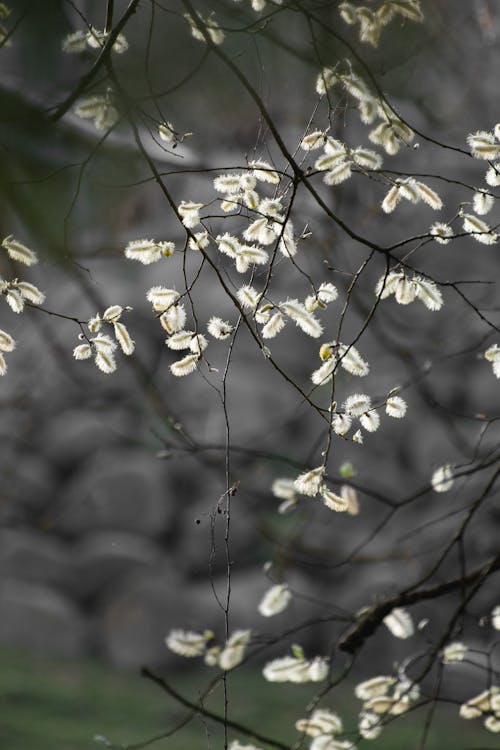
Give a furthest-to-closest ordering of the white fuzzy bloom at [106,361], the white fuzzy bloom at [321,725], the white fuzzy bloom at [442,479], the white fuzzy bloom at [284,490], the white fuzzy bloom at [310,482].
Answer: the white fuzzy bloom at [284,490]
the white fuzzy bloom at [442,479]
the white fuzzy bloom at [321,725]
the white fuzzy bloom at [106,361]
the white fuzzy bloom at [310,482]

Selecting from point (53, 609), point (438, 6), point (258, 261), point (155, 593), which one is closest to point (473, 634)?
point (155, 593)

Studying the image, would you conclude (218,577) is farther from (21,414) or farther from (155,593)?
(21,414)

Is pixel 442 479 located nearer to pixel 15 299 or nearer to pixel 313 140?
pixel 313 140

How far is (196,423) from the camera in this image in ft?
14.5

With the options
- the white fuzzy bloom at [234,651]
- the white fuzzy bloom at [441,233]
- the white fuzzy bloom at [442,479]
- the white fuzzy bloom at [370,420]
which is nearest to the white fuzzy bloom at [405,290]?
the white fuzzy bloom at [441,233]

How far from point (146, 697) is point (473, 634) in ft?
4.56

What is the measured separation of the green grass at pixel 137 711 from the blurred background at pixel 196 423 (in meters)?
0.01

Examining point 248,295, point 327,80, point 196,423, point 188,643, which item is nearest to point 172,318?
point 248,295

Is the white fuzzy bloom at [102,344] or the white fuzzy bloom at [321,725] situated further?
the white fuzzy bloom at [321,725]

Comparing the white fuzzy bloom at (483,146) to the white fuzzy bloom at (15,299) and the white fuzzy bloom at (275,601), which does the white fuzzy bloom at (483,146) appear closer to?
the white fuzzy bloom at (15,299)

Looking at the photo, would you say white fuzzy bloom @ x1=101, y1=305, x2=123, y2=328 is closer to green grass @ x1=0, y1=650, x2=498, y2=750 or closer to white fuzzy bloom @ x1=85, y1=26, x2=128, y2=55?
white fuzzy bloom @ x1=85, y1=26, x2=128, y2=55

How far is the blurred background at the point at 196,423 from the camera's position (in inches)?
112

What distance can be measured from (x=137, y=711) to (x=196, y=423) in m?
1.59

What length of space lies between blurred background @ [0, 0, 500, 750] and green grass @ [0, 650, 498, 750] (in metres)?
0.01
